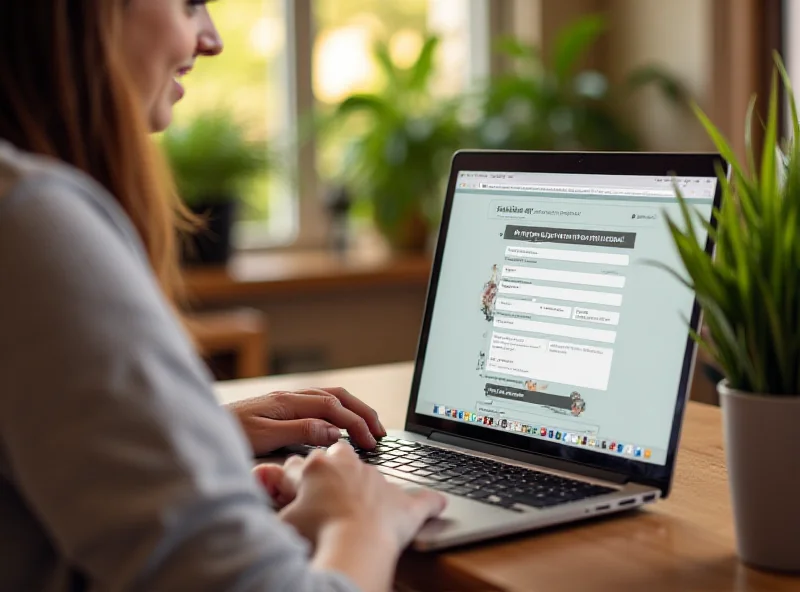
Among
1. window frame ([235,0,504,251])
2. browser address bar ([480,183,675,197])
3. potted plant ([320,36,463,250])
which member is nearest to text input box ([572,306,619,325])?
browser address bar ([480,183,675,197])

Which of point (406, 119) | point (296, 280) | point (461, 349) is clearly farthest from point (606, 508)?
point (406, 119)

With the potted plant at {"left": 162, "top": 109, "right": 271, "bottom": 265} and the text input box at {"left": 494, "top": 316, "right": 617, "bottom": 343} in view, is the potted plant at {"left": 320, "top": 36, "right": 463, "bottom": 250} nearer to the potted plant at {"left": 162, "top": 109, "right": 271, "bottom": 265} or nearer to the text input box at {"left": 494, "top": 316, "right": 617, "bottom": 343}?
the potted plant at {"left": 162, "top": 109, "right": 271, "bottom": 265}

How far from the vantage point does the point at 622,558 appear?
0.80m

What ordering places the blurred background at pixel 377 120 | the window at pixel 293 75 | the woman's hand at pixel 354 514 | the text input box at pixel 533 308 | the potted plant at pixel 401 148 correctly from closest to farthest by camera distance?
the woman's hand at pixel 354 514
the text input box at pixel 533 308
the blurred background at pixel 377 120
the potted plant at pixel 401 148
the window at pixel 293 75

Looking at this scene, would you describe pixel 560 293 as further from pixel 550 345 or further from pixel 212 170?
pixel 212 170

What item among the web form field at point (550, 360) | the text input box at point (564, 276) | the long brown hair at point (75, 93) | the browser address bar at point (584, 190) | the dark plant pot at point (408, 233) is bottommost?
the dark plant pot at point (408, 233)

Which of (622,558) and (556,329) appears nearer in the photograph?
(622,558)

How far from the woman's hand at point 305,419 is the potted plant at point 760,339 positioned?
0.42m

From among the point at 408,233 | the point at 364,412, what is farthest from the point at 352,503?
the point at 408,233

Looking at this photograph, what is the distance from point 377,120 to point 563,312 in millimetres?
2353

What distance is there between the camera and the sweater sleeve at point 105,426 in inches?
22.6

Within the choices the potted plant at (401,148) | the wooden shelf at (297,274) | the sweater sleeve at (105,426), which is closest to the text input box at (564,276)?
the sweater sleeve at (105,426)

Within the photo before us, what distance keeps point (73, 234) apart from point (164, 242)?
0.31 metres

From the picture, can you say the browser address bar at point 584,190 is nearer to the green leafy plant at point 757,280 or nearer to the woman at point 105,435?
the green leafy plant at point 757,280
